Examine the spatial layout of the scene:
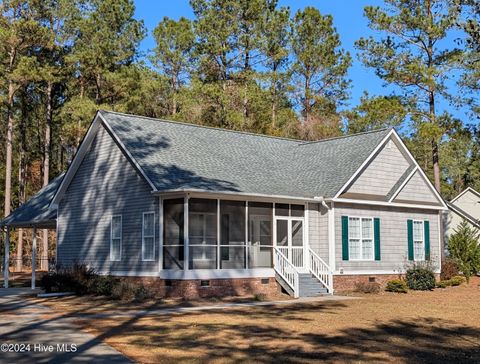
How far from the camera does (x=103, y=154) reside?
2519 cm

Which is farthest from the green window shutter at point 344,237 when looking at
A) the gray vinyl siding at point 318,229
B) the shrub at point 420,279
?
the shrub at point 420,279

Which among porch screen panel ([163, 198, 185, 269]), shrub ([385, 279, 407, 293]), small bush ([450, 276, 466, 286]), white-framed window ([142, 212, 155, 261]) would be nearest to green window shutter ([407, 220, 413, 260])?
small bush ([450, 276, 466, 286])

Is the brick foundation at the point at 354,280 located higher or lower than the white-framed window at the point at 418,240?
lower

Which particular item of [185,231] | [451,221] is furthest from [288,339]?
[451,221]

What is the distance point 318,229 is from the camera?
24906 millimetres

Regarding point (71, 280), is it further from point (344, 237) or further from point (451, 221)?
point (451, 221)

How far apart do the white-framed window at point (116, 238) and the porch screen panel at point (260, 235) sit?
491 cm

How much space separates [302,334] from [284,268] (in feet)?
32.4

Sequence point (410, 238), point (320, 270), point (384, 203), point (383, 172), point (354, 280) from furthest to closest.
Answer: point (410, 238) → point (383, 172) → point (384, 203) → point (354, 280) → point (320, 270)

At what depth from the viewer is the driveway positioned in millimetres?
10523

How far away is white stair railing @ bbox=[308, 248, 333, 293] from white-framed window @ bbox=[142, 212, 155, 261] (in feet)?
20.2

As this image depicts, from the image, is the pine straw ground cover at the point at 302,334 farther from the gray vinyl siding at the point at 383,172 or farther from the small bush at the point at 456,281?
the small bush at the point at 456,281

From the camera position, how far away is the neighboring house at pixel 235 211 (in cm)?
2189

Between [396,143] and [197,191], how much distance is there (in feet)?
36.4
